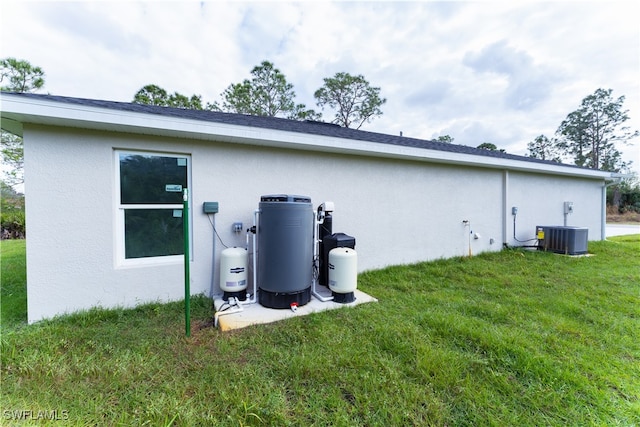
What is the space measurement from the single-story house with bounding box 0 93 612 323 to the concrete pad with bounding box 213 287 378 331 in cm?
73

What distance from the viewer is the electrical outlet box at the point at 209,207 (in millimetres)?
3113

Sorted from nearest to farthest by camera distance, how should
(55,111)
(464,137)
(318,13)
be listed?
(55,111) < (318,13) < (464,137)

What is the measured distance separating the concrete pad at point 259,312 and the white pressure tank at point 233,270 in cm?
21

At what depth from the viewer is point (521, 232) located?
6.16 metres

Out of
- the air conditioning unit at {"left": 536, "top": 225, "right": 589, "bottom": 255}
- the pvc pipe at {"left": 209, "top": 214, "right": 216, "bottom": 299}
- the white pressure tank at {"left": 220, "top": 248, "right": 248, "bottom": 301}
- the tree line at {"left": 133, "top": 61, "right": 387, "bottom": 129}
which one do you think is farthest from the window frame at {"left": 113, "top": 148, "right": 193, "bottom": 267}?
the tree line at {"left": 133, "top": 61, "right": 387, "bottom": 129}

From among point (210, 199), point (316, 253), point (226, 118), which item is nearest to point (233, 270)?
point (210, 199)

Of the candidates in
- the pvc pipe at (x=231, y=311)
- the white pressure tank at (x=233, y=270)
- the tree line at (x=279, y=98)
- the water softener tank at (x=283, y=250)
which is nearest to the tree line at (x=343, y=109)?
the tree line at (x=279, y=98)

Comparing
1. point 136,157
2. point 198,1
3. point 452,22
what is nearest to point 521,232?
point 452,22

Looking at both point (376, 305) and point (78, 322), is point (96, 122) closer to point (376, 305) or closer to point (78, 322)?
point (78, 322)

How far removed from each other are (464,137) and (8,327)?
1132 inches

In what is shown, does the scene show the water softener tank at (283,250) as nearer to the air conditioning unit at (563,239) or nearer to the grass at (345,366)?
the grass at (345,366)

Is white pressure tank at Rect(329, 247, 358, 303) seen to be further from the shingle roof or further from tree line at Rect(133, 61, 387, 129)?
tree line at Rect(133, 61, 387, 129)

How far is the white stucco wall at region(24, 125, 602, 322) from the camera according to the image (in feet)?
8.36

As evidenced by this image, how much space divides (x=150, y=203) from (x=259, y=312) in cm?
193
